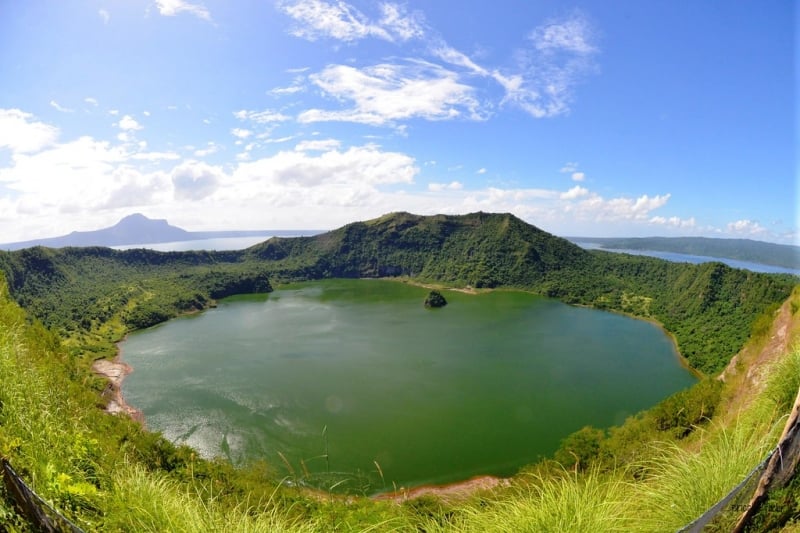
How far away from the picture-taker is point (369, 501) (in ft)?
49.8

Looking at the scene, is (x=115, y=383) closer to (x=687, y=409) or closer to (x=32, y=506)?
(x=32, y=506)

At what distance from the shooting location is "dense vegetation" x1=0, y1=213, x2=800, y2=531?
366 cm

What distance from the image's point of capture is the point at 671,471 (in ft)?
13.5

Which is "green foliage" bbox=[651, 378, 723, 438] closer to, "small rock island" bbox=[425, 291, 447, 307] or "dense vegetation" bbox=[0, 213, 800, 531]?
"dense vegetation" bbox=[0, 213, 800, 531]

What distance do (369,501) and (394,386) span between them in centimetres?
2097

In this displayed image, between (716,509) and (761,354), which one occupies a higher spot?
(716,509)

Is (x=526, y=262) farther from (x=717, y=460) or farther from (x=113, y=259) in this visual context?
(x=113, y=259)

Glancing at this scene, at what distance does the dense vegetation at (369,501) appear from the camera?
366 cm

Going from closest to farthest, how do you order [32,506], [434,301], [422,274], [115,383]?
[32,506]
[115,383]
[434,301]
[422,274]

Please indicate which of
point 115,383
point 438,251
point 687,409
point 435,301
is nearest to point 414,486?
point 687,409

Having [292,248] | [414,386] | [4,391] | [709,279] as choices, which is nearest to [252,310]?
[414,386]

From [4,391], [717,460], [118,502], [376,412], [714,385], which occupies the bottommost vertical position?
[376,412]

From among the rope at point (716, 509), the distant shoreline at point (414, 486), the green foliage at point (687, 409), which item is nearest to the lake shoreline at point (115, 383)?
the distant shoreline at point (414, 486)

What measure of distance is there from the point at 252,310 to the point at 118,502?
7707cm
